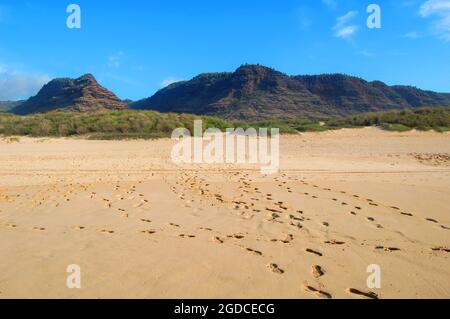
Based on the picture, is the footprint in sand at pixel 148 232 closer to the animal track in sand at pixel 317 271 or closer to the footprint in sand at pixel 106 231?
the footprint in sand at pixel 106 231

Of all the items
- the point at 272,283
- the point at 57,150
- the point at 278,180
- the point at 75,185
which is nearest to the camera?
the point at 272,283

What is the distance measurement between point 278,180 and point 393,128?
14566 millimetres

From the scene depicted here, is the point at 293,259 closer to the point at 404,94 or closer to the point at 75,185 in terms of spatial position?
the point at 75,185

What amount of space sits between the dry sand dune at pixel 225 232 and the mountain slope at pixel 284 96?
49572 millimetres

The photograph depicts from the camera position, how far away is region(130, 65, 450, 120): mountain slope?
63.8m

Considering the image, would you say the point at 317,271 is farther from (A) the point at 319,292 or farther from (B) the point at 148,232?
(B) the point at 148,232

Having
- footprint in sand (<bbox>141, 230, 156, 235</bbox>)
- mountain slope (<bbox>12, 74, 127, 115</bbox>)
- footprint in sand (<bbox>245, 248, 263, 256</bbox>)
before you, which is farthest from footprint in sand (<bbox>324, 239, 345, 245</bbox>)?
mountain slope (<bbox>12, 74, 127, 115</bbox>)

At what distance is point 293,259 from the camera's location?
3686 mm

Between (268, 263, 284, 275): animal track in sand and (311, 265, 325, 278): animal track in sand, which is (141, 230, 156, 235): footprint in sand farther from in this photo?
(311, 265, 325, 278): animal track in sand

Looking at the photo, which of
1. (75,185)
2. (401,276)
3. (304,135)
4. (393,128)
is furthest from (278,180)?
(393,128)

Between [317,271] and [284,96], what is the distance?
6604 cm

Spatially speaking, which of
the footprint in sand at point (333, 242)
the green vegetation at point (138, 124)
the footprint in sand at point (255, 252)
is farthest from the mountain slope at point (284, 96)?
the footprint in sand at point (255, 252)
